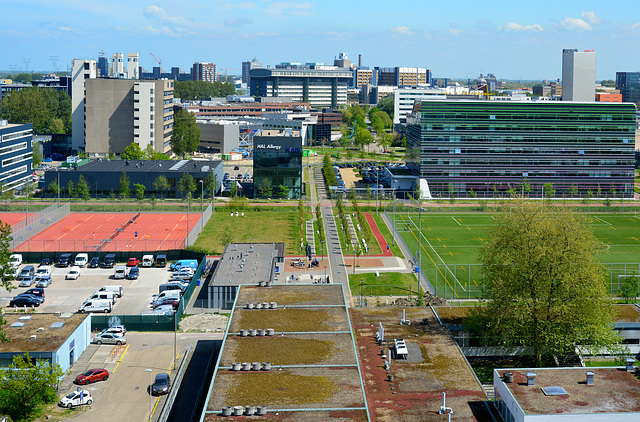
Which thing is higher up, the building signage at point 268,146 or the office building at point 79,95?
the office building at point 79,95

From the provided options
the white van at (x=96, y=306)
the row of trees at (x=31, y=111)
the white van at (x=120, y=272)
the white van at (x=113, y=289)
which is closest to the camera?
the white van at (x=96, y=306)

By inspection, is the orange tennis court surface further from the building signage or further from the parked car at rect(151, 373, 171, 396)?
the parked car at rect(151, 373, 171, 396)

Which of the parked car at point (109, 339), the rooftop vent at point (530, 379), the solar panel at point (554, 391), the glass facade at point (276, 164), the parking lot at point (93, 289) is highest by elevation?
the glass facade at point (276, 164)

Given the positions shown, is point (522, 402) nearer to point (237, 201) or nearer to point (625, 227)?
point (625, 227)

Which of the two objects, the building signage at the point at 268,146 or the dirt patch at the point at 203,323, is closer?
the dirt patch at the point at 203,323

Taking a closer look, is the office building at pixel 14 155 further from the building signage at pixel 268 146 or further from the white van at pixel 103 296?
the white van at pixel 103 296

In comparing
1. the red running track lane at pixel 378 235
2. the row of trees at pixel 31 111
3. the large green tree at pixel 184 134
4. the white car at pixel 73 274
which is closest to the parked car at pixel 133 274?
the white car at pixel 73 274

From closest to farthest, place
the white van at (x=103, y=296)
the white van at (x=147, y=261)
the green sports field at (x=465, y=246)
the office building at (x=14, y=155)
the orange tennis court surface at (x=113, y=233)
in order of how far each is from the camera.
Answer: the white van at (x=103, y=296) → the green sports field at (x=465, y=246) → the white van at (x=147, y=261) → the orange tennis court surface at (x=113, y=233) → the office building at (x=14, y=155)

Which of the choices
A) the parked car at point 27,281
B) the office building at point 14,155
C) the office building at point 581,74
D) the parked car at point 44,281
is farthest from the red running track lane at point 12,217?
the office building at point 581,74
